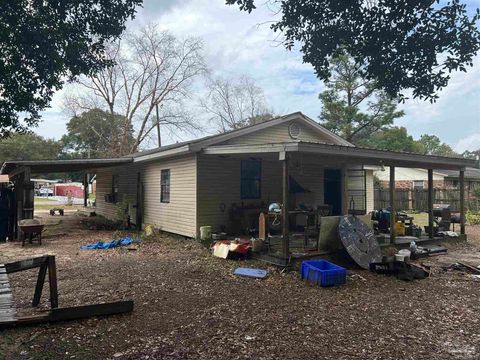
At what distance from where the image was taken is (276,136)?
12.9 meters

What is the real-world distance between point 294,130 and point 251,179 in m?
2.84

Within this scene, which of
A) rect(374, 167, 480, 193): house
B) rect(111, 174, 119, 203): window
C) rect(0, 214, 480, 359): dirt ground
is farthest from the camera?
rect(374, 167, 480, 193): house

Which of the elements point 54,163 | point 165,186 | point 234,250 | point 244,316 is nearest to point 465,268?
point 234,250

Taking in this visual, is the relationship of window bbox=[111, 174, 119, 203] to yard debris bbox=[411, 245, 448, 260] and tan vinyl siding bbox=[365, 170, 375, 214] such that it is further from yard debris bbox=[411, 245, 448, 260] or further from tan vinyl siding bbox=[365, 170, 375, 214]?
yard debris bbox=[411, 245, 448, 260]

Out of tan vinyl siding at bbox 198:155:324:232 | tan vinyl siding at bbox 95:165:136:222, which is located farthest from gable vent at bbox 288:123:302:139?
tan vinyl siding at bbox 95:165:136:222

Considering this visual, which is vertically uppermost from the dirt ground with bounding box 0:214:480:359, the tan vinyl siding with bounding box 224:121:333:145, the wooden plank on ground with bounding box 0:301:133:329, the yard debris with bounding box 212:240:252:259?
Result: the tan vinyl siding with bounding box 224:121:333:145

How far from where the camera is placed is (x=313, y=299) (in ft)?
18.9

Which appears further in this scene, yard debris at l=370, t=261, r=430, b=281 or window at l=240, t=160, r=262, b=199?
window at l=240, t=160, r=262, b=199

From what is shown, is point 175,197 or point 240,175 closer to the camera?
point 240,175

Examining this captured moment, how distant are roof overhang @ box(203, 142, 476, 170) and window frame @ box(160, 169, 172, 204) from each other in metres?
2.52

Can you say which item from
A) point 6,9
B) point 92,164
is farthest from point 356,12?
point 92,164

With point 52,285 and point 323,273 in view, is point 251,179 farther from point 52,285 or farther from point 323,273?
point 52,285

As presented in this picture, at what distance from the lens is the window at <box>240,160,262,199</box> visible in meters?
11.6

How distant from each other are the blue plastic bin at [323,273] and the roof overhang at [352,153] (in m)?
2.29
